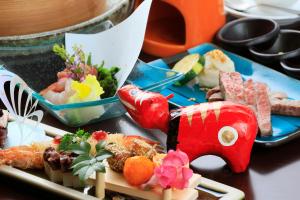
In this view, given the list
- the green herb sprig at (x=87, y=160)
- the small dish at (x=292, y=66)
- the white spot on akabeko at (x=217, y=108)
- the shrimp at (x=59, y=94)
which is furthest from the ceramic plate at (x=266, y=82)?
the green herb sprig at (x=87, y=160)

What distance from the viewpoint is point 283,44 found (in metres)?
1.69

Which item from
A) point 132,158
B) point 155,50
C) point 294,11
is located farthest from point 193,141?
point 294,11

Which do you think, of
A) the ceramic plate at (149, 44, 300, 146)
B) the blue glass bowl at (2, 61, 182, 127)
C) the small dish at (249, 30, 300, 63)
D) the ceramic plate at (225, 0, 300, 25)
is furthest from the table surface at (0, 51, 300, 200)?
the ceramic plate at (225, 0, 300, 25)

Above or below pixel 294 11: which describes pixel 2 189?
below

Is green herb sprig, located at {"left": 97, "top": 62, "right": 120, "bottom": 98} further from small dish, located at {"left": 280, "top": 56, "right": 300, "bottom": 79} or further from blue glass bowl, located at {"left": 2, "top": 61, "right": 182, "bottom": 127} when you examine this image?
small dish, located at {"left": 280, "top": 56, "right": 300, "bottom": 79}

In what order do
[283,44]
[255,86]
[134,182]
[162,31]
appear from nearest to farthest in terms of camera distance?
[134,182] → [255,86] → [283,44] → [162,31]

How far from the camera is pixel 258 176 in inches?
47.7

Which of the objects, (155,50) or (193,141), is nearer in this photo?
(193,141)

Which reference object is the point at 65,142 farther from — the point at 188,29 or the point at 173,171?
the point at 188,29

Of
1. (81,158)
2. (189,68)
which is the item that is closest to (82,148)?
(81,158)

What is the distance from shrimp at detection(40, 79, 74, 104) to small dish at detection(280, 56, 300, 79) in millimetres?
529

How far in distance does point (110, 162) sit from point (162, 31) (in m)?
0.80

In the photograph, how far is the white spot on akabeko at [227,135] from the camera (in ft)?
3.83

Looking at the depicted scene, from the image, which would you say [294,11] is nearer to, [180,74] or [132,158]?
[180,74]
